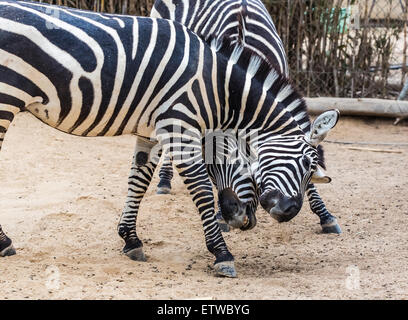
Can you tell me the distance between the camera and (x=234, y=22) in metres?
6.83

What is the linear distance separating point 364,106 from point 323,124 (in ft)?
18.3

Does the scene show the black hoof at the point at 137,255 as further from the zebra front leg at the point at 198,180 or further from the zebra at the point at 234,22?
the zebra at the point at 234,22

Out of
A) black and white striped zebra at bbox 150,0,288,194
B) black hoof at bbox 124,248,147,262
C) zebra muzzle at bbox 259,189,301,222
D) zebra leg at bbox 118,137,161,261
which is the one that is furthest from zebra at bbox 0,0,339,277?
black and white striped zebra at bbox 150,0,288,194

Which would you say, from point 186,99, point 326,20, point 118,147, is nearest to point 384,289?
point 186,99

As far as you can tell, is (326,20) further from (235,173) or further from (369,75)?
(235,173)

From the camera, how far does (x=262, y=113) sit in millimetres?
5102

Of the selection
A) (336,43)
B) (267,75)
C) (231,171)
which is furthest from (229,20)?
(336,43)

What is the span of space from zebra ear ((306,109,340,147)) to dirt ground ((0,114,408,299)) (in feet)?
3.49

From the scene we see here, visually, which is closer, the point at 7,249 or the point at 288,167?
the point at 288,167

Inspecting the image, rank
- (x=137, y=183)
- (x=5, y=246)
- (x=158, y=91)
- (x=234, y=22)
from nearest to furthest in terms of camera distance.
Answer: (x=158, y=91), (x=5, y=246), (x=137, y=183), (x=234, y=22)

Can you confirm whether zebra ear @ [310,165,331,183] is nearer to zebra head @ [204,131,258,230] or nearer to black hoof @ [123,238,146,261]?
zebra head @ [204,131,258,230]

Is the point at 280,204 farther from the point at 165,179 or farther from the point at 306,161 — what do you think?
the point at 165,179

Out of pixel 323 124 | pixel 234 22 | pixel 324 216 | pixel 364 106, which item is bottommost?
pixel 324 216

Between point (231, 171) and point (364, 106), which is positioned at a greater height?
point (364, 106)
